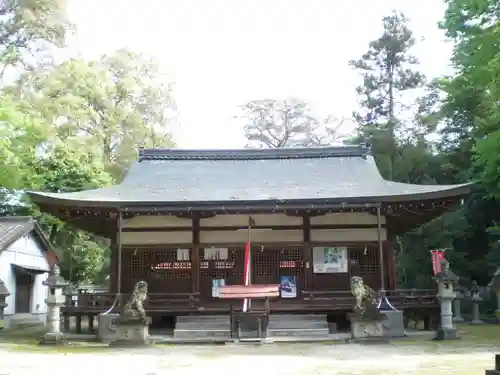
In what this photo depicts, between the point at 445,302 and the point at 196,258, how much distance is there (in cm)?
762

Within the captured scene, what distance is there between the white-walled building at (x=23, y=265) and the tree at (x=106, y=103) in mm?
4938

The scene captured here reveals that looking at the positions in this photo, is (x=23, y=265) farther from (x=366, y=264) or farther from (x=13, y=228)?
(x=366, y=264)

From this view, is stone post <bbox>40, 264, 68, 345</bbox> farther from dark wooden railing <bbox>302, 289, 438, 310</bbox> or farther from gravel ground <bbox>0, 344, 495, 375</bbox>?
dark wooden railing <bbox>302, 289, 438, 310</bbox>

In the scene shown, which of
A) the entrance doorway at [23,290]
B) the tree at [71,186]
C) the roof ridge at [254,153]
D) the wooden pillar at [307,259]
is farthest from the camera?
the tree at [71,186]

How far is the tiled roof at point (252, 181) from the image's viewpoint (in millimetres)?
15781

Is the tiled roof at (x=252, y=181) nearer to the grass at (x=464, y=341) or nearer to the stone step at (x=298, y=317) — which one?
the stone step at (x=298, y=317)

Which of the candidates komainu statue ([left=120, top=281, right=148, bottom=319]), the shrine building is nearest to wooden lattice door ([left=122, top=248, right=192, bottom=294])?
the shrine building

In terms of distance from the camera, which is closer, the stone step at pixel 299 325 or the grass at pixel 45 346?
the grass at pixel 45 346

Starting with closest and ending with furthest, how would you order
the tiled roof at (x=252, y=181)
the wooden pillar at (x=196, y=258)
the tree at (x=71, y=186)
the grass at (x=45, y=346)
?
1. the grass at (x=45, y=346)
2. the tiled roof at (x=252, y=181)
3. the wooden pillar at (x=196, y=258)
4. the tree at (x=71, y=186)

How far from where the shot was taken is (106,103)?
100ft

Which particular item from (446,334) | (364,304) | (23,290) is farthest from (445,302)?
(23,290)

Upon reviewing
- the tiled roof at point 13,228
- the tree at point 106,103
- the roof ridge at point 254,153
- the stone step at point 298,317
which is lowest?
the stone step at point 298,317

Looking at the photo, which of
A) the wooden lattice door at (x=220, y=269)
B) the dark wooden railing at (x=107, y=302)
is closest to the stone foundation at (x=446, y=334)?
the wooden lattice door at (x=220, y=269)

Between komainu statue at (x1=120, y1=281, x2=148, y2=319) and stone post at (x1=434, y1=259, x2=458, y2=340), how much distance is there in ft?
25.5
